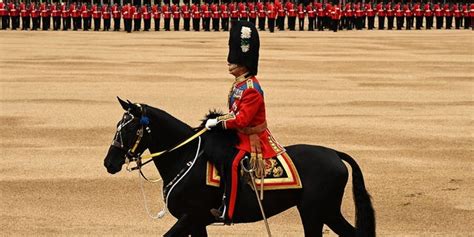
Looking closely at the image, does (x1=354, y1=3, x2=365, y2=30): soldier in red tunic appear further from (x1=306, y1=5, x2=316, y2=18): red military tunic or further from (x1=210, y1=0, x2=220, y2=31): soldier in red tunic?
(x1=210, y1=0, x2=220, y2=31): soldier in red tunic

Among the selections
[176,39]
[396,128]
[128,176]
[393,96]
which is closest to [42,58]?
[176,39]

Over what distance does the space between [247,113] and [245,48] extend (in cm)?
42

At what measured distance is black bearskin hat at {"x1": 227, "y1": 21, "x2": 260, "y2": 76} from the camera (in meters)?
7.84

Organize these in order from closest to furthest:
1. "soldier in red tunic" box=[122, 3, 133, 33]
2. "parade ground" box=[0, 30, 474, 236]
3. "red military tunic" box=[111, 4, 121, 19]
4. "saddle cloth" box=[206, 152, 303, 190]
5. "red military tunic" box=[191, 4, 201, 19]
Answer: "saddle cloth" box=[206, 152, 303, 190] < "parade ground" box=[0, 30, 474, 236] < "soldier in red tunic" box=[122, 3, 133, 33] < "red military tunic" box=[191, 4, 201, 19] < "red military tunic" box=[111, 4, 121, 19]

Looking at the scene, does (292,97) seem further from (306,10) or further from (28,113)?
(306,10)

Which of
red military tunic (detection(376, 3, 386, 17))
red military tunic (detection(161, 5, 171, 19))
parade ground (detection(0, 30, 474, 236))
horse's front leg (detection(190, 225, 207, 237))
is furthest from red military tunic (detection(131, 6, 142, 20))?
horse's front leg (detection(190, 225, 207, 237))

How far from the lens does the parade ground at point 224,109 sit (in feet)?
33.9

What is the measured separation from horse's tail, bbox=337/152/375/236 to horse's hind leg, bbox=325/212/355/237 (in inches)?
2.5

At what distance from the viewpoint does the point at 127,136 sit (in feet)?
25.6

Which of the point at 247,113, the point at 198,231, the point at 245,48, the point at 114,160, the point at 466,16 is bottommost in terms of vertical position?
the point at 466,16

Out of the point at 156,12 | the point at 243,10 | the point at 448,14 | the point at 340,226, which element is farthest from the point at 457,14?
the point at 340,226

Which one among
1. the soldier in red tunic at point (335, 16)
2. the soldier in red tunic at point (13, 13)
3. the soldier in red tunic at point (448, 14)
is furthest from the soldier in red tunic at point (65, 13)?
the soldier in red tunic at point (448, 14)

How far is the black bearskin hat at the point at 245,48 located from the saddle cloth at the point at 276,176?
0.59 metres

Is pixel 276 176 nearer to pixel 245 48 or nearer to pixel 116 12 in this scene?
pixel 245 48
